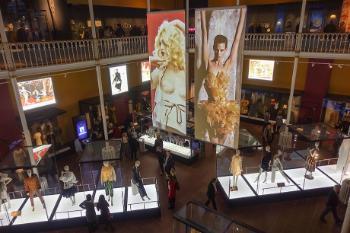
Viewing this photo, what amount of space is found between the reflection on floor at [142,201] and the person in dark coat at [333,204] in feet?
16.0

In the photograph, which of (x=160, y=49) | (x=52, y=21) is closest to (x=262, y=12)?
(x=160, y=49)

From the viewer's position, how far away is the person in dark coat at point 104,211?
24.1 feet

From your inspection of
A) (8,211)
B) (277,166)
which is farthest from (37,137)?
(277,166)

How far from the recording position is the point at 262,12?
58.0ft

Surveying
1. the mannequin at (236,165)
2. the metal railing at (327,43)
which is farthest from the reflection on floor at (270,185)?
the metal railing at (327,43)

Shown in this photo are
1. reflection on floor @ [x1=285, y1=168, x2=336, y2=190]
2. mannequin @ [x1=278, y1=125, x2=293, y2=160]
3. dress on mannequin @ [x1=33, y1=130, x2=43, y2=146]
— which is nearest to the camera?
reflection on floor @ [x1=285, y1=168, x2=336, y2=190]

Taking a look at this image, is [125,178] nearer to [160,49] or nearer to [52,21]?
[160,49]

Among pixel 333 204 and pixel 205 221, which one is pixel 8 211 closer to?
pixel 205 221

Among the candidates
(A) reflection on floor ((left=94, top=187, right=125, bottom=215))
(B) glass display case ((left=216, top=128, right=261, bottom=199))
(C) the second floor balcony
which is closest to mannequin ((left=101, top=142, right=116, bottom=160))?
(A) reflection on floor ((left=94, top=187, right=125, bottom=215))

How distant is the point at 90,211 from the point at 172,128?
4590 millimetres

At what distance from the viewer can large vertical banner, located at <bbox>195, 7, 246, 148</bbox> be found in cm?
816

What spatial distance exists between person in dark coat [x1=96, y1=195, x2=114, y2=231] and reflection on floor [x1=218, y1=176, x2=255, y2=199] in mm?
3759

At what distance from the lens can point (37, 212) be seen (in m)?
8.24

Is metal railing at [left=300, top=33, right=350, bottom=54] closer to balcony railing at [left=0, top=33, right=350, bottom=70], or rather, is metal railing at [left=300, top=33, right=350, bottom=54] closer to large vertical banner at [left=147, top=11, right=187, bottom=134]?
balcony railing at [left=0, top=33, right=350, bottom=70]
